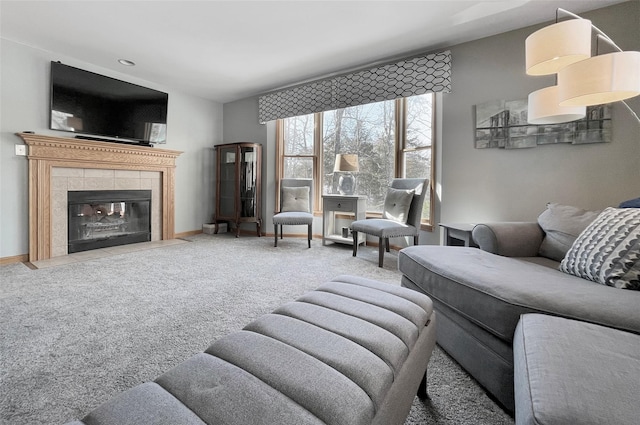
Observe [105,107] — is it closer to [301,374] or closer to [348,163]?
[348,163]

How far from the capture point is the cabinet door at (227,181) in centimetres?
490

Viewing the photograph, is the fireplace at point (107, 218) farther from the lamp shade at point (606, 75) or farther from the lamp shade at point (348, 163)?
the lamp shade at point (606, 75)

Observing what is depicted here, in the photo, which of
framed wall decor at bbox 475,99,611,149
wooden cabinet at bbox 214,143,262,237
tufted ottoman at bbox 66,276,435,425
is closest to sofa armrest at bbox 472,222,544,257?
tufted ottoman at bbox 66,276,435,425

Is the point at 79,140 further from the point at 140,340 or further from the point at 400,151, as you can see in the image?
the point at 400,151

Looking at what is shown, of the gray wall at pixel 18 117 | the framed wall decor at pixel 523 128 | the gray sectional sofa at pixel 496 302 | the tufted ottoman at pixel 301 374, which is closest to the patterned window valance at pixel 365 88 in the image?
the framed wall decor at pixel 523 128

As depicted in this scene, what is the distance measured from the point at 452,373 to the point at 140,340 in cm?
158

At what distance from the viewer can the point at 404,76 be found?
3.43 metres

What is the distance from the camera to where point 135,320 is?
181 centimetres

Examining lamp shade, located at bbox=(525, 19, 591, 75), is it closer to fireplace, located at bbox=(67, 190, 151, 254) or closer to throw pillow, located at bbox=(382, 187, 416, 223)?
throw pillow, located at bbox=(382, 187, 416, 223)

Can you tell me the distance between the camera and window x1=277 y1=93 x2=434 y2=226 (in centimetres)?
369

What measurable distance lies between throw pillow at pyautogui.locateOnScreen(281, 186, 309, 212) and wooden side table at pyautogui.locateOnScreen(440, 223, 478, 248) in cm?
215

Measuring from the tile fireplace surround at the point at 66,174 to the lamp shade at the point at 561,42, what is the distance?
437 cm

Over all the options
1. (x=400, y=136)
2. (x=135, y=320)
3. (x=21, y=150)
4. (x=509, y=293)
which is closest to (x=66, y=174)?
(x=21, y=150)

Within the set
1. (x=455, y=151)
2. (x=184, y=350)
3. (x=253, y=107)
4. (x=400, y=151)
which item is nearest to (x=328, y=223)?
(x=400, y=151)
